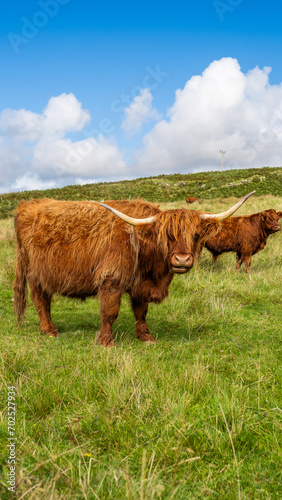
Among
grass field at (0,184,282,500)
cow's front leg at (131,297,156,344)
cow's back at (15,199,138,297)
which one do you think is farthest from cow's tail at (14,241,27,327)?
cow's front leg at (131,297,156,344)

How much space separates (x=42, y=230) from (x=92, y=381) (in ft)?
7.19

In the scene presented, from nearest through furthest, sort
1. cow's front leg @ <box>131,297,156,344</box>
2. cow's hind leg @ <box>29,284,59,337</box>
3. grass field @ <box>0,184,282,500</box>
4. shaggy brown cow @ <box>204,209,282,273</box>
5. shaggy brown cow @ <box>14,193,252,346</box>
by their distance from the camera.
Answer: grass field @ <box>0,184,282,500</box>, shaggy brown cow @ <box>14,193,252,346</box>, cow's front leg @ <box>131,297,156,344</box>, cow's hind leg @ <box>29,284,59,337</box>, shaggy brown cow @ <box>204,209,282,273</box>

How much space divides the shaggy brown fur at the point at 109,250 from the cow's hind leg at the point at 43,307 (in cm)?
2

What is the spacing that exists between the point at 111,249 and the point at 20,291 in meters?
1.60

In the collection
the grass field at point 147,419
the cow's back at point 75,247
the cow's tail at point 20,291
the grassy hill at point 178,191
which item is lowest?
the grass field at point 147,419

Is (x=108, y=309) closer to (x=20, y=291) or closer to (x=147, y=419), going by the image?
(x=20, y=291)

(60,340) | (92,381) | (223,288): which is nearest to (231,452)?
(92,381)

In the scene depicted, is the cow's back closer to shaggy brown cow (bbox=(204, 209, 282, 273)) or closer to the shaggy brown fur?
the shaggy brown fur

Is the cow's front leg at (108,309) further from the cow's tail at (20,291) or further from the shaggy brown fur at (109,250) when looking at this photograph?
the cow's tail at (20,291)

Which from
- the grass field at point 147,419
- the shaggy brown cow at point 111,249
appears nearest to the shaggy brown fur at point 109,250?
the shaggy brown cow at point 111,249

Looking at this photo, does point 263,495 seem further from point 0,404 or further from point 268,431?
point 0,404

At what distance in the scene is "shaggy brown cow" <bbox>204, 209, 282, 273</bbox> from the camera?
860 cm

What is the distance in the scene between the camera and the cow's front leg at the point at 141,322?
418 cm

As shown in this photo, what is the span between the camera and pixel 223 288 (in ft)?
20.4
